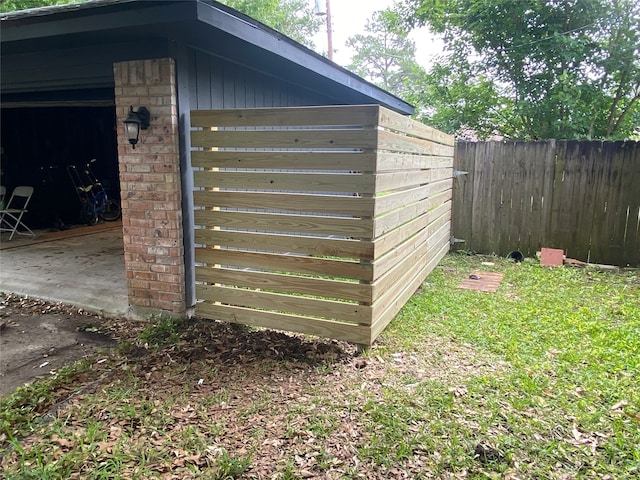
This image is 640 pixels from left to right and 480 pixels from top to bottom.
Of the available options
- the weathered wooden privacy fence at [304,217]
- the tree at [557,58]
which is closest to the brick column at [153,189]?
the weathered wooden privacy fence at [304,217]

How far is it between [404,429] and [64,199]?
26.8 ft

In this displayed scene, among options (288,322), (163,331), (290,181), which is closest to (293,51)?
(290,181)

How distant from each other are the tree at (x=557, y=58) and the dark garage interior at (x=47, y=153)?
6.94 m

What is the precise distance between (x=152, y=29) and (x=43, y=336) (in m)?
2.49

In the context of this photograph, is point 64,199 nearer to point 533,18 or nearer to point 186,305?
point 186,305

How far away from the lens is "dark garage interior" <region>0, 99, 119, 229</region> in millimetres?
7840

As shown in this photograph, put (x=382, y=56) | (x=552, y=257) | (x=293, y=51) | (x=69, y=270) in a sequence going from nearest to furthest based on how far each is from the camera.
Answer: (x=293, y=51) < (x=69, y=270) < (x=552, y=257) < (x=382, y=56)

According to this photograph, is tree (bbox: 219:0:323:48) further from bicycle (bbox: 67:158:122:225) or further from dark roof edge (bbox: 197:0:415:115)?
dark roof edge (bbox: 197:0:415:115)

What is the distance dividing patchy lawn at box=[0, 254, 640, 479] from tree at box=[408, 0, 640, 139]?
4773 mm

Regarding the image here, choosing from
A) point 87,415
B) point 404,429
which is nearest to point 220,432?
point 87,415

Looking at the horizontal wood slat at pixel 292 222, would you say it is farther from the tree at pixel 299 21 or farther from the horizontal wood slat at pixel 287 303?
the tree at pixel 299 21

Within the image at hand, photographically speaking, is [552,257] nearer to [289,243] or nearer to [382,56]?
[289,243]

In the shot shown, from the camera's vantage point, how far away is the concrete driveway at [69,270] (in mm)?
4191

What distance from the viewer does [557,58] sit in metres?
7.21
